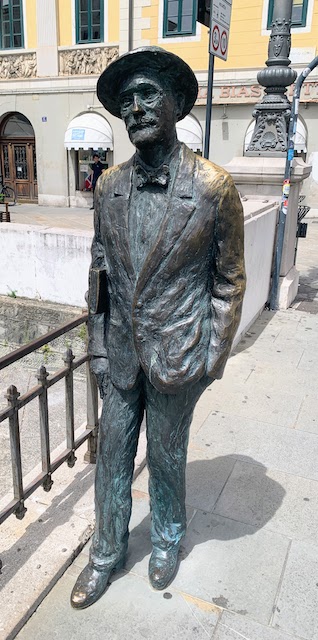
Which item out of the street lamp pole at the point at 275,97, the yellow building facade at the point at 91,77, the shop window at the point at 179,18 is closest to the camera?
the street lamp pole at the point at 275,97

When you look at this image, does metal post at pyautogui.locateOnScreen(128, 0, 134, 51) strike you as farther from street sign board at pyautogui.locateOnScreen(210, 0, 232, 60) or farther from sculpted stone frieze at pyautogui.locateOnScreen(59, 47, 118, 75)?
street sign board at pyautogui.locateOnScreen(210, 0, 232, 60)

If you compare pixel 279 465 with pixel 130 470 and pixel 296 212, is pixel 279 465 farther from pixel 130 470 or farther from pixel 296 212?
pixel 296 212

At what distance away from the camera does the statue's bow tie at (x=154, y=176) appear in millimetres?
2090

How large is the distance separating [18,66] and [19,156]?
3374 millimetres

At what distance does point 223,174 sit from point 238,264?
364 mm

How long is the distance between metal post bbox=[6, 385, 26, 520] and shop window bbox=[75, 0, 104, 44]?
19790 mm

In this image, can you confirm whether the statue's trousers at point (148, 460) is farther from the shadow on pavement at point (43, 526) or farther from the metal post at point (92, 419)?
the metal post at point (92, 419)

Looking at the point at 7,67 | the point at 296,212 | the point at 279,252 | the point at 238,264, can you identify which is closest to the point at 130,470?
the point at 238,264

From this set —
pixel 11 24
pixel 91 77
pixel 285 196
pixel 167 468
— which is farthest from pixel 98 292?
pixel 11 24

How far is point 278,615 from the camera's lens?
2477mm

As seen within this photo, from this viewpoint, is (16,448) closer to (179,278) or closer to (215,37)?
(179,278)

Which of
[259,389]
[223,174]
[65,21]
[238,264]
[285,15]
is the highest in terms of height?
[65,21]

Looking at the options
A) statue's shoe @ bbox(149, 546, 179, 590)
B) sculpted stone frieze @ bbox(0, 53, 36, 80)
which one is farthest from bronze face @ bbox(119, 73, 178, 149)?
sculpted stone frieze @ bbox(0, 53, 36, 80)

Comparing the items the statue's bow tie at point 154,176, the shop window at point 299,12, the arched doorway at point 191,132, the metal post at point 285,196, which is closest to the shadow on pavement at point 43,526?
the statue's bow tie at point 154,176
